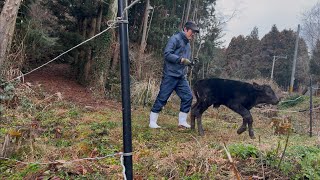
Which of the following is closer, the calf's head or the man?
the man

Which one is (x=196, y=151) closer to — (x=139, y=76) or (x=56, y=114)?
(x=56, y=114)

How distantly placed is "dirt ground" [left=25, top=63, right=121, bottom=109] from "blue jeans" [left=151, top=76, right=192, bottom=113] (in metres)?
4.17

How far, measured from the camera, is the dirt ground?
10.9m

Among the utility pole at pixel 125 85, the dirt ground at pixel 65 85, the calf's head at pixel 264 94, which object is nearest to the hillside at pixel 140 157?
the utility pole at pixel 125 85

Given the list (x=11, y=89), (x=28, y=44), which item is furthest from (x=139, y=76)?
(x=11, y=89)

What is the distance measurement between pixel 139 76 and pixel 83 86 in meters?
2.46

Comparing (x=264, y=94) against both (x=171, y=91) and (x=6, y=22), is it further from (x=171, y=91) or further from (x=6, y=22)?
(x=6, y=22)

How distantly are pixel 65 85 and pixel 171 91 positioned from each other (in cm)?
768

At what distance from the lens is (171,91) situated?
20.8ft

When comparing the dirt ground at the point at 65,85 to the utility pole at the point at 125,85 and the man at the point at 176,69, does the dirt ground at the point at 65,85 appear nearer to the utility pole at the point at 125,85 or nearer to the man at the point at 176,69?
the man at the point at 176,69

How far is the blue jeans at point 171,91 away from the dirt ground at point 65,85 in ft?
13.7

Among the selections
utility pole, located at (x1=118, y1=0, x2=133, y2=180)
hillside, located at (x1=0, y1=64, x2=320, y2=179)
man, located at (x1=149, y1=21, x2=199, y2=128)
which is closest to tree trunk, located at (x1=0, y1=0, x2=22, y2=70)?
hillside, located at (x1=0, y1=64, x2=320, y2=179)

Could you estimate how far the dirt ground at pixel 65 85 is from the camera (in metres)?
10.9

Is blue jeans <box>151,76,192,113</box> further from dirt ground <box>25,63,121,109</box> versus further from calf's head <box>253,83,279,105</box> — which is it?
dirt ground <box>25,63,121,109</box>
